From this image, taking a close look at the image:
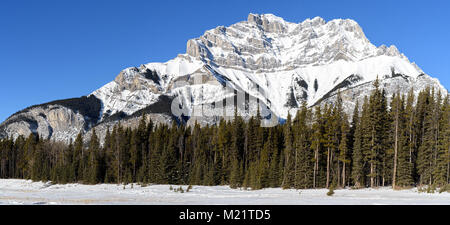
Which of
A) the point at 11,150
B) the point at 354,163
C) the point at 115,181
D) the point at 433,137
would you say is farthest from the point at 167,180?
the point at 11,150

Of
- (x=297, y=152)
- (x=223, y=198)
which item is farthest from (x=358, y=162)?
(x=223, y=198)

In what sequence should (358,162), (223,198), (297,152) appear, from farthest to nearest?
1. (297,152)
2. (358,162)
3. (223,198)

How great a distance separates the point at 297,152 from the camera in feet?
160

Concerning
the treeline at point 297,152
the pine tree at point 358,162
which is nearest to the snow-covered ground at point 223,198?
the pine tree at point 358,162

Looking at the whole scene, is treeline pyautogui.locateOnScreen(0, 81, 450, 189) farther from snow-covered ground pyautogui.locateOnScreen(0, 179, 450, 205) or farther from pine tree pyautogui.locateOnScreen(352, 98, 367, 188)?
snow-covered ground pyautogui.locateOnScreen(0, 179, 450, 205)

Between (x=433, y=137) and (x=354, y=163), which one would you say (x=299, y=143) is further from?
(x=433, y=137)

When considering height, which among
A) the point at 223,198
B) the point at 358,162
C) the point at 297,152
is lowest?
the point at 223,198

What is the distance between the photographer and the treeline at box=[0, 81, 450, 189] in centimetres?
4359

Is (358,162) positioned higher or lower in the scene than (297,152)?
lower

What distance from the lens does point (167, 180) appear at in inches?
2371

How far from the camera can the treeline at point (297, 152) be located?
4359 centimetres

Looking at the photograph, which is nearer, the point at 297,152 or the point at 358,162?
the point at 358,162

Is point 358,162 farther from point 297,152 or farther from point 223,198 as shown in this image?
point 223,198
